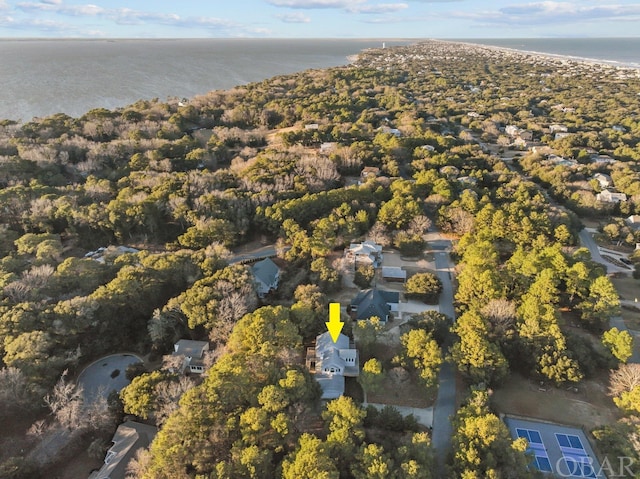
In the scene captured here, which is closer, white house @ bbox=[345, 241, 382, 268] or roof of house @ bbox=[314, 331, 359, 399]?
roof of house @ bbox=[314, 331, 359, 399]

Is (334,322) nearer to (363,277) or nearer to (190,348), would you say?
(363,277)

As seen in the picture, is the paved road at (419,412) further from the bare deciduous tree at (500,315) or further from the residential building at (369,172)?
the residential building at (369,172)

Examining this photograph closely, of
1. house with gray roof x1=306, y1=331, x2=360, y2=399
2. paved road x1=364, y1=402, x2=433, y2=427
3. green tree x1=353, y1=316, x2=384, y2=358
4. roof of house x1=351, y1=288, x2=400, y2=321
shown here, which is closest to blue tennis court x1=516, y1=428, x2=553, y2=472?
paved road x1=364, y1=402, x2=433, y2=427

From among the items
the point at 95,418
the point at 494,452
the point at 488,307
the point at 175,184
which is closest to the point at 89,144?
the point at 175,184

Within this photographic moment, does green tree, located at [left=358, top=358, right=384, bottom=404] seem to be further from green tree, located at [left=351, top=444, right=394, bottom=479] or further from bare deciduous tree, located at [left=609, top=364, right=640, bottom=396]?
bare deciduous tree, located at [left=609, top=364, right=640, bottom=396]

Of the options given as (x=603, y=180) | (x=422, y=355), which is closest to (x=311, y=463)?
(x=422, y=355)

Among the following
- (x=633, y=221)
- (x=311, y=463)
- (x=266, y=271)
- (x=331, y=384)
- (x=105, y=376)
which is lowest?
(x=105, y=376)
